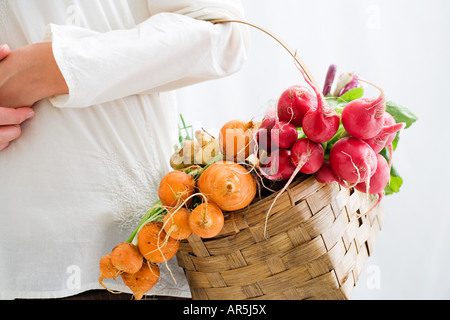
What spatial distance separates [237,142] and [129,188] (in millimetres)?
208

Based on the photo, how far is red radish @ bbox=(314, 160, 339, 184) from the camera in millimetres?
505

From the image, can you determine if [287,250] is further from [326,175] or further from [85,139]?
[85,139]

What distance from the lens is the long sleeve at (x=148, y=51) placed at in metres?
0.53

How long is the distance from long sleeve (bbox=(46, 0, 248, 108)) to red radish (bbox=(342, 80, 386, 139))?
248 mm

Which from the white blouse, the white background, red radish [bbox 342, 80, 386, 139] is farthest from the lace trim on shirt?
the white background

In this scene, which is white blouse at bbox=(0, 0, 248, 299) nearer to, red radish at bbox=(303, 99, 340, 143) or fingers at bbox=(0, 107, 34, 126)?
fingers at bbox=(0, 107, 34, 126)

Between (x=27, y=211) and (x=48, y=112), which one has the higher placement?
(x=48, y=112)

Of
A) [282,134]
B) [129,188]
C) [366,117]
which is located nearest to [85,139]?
[129,188]

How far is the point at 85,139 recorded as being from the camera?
23.2 inches

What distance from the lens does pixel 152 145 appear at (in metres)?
0.65
